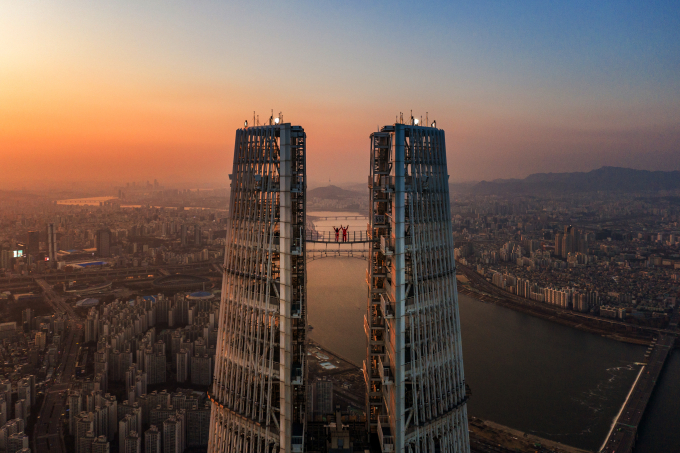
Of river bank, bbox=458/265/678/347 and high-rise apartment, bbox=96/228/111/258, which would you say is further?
high-rise apartment, bbox=96/228/111/258

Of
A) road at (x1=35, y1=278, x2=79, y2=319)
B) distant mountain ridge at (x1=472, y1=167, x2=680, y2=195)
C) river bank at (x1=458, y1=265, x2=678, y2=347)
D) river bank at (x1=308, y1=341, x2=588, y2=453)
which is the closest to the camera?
river bank at (x1=308, y1=341, x2=588, y2=453)

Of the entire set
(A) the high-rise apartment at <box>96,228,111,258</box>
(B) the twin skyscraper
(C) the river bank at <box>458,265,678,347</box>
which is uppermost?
(B) the twin skyscraper

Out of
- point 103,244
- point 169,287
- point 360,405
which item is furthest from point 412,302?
point 103,244

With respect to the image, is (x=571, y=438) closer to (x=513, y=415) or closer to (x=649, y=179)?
(x=513, y=415)

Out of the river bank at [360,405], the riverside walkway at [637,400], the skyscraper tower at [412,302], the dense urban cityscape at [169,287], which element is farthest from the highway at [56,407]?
the riverside walkway at [637,400]

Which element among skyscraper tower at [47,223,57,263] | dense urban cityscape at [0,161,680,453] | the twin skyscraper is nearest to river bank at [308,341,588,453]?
dense urban cityscape at [0,161,680,453]

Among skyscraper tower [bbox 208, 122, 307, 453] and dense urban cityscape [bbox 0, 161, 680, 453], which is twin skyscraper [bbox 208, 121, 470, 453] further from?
dense urban cityscape [bbox 0, 161, 680, 453]
